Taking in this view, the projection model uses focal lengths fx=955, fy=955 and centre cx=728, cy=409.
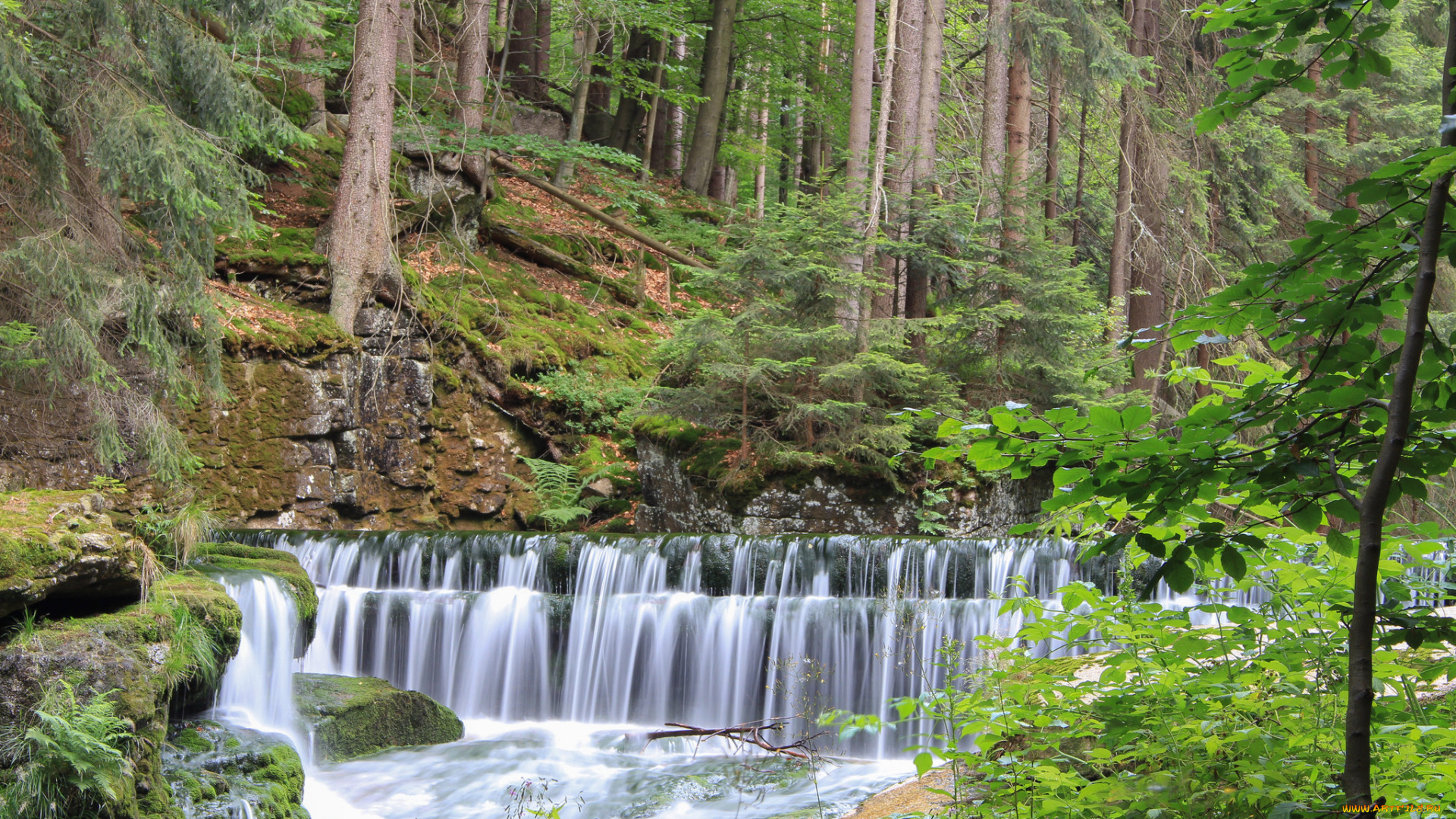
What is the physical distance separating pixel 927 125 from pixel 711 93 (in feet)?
24.4

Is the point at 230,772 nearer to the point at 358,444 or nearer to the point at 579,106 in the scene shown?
the point at 358,444

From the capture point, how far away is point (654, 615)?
857 cm

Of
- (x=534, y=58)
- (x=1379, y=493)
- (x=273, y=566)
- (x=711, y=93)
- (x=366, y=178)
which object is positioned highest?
(x=534, y=58)

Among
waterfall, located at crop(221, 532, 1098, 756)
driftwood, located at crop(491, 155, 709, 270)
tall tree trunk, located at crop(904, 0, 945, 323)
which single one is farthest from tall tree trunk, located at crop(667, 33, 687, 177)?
waterfall, located at crop(221, 532, 1098, 756)

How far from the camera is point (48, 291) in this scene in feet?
23.2

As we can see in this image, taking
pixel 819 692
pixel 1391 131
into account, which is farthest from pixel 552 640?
pixel 1391 131

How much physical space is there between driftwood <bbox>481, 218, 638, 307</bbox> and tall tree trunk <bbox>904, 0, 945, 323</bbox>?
222 inches

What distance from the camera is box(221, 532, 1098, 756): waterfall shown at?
804cm

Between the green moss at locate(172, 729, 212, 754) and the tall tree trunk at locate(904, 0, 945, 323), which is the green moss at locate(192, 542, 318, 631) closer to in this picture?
A: the green moss at locate(172, 729, 212, 754)

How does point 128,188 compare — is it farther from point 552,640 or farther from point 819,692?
point 819,692

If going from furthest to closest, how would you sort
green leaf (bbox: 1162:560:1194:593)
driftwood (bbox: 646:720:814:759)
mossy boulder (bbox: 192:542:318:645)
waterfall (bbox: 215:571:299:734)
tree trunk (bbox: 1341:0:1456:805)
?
mossy boulder (bbox: 192:542:318:645)
waterfall (bbox: 215:571:299:734)
driftwood (bbox: 646:720:814:759)
green leaf (bbox: 1162:560:1194:593)
tree trunk (bbox: 1341:0:1456:805)

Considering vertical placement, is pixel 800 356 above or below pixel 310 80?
below

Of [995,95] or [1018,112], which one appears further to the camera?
[1018,112]

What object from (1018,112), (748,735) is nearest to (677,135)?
(1018,112)
